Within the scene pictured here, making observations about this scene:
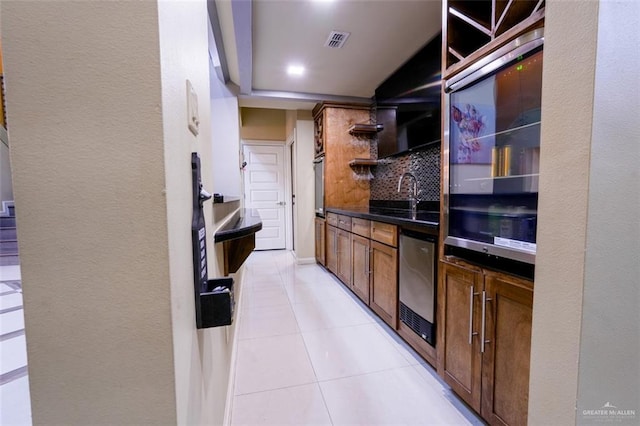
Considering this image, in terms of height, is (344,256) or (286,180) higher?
(286,180)

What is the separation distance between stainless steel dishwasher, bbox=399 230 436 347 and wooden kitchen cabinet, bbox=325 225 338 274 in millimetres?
1573

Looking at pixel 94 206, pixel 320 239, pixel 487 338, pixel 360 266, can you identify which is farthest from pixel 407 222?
pixel 320 239

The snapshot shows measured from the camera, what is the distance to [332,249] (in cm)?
371

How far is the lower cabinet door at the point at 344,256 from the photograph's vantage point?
3.09 meters

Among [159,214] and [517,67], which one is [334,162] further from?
[159,214]

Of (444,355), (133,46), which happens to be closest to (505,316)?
(444,355)

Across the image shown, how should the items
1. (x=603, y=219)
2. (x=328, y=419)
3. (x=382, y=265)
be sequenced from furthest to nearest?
(x=382, y=265) < (x=328, y=419) < (x=603, y=219)

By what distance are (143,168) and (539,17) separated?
1423 millimetres

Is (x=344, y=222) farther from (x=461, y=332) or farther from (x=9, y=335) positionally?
(x=9, y=335)

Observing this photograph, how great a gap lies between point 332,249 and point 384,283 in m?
1.47

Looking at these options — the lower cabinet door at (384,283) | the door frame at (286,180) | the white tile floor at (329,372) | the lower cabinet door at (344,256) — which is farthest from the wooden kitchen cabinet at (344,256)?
the door frame at (286,180)

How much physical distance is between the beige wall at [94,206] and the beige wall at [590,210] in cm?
91

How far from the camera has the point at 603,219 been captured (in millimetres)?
666

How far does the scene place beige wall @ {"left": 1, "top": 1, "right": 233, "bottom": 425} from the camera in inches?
16.0
